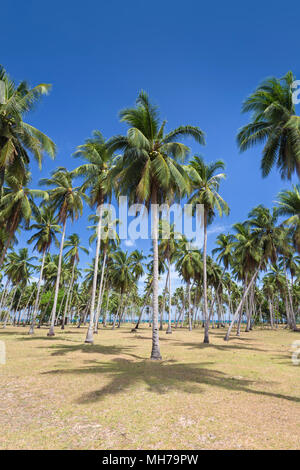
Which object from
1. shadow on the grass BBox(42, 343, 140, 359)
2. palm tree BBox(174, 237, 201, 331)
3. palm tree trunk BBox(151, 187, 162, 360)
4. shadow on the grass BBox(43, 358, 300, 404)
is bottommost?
shadow on the grass BBox(42, 343, 140, 359)

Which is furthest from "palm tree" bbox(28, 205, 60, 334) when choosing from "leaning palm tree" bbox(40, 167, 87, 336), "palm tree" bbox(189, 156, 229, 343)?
"palm tree" bbox(189, 156, 229, 343)

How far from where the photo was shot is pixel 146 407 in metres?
5.62

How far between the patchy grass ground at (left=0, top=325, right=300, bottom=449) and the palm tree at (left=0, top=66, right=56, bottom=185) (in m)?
9.79

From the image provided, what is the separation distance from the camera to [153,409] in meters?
5.48

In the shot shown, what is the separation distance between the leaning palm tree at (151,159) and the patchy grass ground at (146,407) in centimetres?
466

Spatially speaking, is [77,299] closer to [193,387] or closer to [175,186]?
[175,186]

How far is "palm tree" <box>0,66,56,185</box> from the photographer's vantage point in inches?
464

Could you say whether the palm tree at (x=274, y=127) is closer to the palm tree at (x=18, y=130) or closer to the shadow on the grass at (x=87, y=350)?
the palm tree at (x=18, y=130)

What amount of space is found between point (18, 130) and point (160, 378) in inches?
524

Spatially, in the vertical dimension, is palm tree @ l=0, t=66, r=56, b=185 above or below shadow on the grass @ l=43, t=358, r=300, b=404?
above

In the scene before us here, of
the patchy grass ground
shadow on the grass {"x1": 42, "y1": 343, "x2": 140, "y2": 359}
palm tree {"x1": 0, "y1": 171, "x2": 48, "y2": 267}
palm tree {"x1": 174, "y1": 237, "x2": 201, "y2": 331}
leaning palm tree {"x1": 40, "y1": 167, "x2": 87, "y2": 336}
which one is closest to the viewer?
Answer: the patchy grass ground

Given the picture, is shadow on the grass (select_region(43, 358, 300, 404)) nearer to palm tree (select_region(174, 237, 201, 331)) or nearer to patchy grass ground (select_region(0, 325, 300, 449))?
patchy grass ground (select_region(0, 325, 300, 449))

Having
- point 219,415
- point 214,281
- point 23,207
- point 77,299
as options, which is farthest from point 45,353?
point 77,299

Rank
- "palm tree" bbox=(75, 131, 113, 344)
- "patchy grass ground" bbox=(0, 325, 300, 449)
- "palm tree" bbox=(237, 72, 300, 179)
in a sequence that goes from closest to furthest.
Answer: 1. "patchy grass ground" bbox=(0, 325, 300, 449)
2. "palm tree" bbox=(237, 72, 300, 179)
3. "palm tree" bbox=(75, 131, 113, 344)
